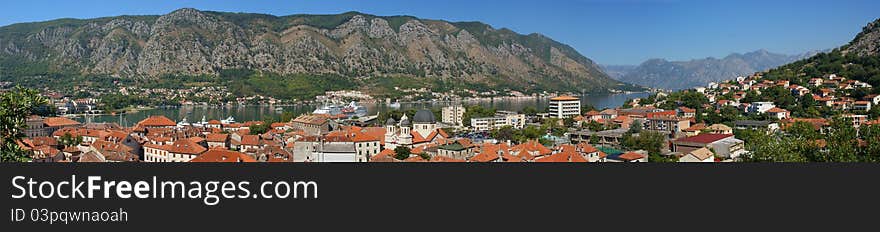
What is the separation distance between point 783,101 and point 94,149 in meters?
26.7

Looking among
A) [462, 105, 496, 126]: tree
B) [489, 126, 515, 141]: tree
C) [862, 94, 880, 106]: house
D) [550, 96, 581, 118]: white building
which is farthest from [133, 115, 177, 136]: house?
[862, 94, 880, 106]: house

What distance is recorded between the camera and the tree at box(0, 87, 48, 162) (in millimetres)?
5855

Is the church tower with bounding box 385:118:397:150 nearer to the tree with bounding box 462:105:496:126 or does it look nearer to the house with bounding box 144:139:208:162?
the house with bounding box 144:139:208:162

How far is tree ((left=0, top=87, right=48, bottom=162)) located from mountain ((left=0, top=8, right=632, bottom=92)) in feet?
249

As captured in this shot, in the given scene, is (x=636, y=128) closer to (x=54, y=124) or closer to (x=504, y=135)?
(x=504, y=135)

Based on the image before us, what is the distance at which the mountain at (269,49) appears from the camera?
266 ft

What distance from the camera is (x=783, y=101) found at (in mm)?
29469

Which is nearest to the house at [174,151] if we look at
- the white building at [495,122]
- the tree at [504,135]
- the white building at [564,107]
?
the tree at [504,135]

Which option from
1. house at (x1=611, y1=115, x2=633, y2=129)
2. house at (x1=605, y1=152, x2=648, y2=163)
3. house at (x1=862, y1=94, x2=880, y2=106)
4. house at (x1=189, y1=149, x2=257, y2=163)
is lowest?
house at (x1=605, y1=152, x2=648, y2=163)

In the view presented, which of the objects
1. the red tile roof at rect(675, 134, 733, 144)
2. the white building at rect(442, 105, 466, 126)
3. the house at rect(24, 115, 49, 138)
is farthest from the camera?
the white building at rect(442, 105, 466, 126)

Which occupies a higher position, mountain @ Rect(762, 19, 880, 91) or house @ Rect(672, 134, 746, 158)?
mountain @ Rect(762, 19, 880, 91)

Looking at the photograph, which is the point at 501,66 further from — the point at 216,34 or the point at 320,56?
the point at 216,34

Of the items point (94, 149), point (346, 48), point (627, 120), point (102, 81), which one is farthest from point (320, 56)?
point (94, 149)

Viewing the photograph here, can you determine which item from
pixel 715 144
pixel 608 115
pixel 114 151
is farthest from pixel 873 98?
pixel 114 151
